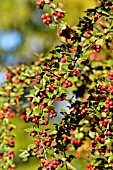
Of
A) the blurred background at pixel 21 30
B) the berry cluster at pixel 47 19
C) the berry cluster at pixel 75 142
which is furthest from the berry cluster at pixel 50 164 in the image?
the blurred background at pixel 21 30

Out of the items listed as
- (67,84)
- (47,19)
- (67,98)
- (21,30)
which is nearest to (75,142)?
(67,98)

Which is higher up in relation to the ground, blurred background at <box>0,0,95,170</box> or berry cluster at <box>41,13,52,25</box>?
blurred background at <box>0,0,95,170</box>

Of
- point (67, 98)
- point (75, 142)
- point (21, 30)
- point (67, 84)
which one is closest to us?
point (67, 84)

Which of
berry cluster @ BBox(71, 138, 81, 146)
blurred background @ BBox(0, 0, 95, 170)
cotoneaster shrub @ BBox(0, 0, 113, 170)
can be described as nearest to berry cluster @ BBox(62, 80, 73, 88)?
cotoneaster shrub @ BBox(0, 0, 113, 170)

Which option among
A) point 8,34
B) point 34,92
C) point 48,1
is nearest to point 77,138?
point 34,92

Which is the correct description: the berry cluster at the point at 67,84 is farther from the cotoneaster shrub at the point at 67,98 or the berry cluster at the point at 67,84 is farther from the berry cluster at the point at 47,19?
the berry cluster at the point at 47,19

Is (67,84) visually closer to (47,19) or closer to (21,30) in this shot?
(47,19)

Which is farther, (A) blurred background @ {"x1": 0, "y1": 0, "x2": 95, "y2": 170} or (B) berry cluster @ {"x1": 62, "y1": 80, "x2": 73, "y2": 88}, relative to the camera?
(A) blurred background @ {"x1": 0, "y1": 0, "x2": 95, "y2": 170}

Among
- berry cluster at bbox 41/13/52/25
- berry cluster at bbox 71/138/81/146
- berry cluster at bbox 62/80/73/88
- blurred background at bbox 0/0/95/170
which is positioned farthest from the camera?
blurred background at bbox 0/0/95/170

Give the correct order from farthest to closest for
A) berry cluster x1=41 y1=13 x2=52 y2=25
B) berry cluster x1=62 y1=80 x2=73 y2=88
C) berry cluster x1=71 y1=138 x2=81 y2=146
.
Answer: berry cluster x1=71 y1=138 x2=81 y2=146
berry cluster x1=41 y1=13 x2=52 y2=25
berry cluster x1=62 y1=80 x2=73 y2=88

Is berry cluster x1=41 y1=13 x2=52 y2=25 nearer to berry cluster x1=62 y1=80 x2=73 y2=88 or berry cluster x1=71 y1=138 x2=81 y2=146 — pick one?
berry cluster x1=62 y1=80 x2=73 y2=88

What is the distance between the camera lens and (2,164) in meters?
2.50

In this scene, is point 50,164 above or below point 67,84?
below

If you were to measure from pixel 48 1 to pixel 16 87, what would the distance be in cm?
75
